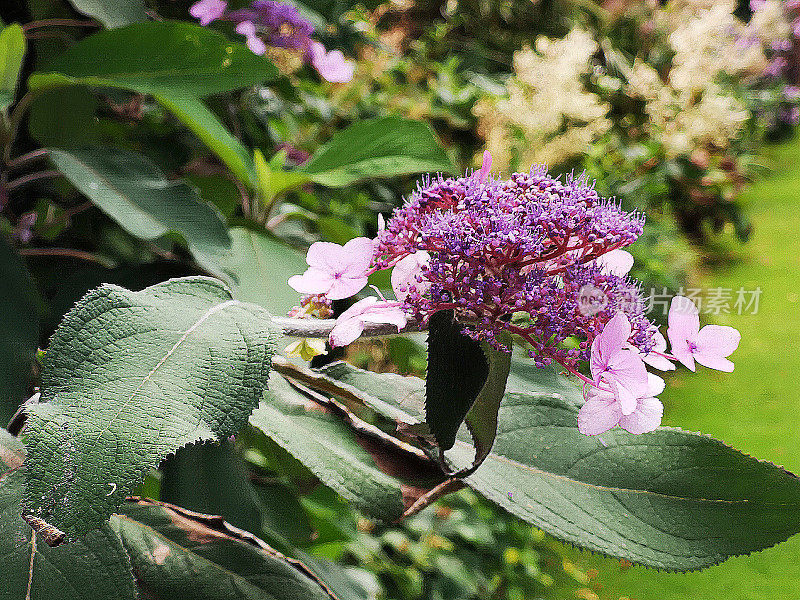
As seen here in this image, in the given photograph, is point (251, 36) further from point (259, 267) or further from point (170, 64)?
point (259, 267)

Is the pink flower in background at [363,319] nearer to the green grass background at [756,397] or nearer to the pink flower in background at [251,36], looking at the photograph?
the green grass background at [756,397]

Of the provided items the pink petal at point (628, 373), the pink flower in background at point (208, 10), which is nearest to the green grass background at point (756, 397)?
the pink petal at point (628, 373)

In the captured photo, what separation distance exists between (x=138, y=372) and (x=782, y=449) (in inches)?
59.2

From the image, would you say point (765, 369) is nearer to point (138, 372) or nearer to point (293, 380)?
point (293, 380)

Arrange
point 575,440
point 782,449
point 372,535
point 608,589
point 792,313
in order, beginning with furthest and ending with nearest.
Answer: point 792,313 → point 372,535 → point 782,449 → point 608,589 → point 575,440

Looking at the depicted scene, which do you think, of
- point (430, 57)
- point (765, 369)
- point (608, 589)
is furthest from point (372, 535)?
point (430, 57)

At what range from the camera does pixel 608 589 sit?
53.0 inches

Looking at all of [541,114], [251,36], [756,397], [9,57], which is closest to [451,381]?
[9,57]

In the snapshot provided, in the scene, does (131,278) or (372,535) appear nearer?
(131,278)

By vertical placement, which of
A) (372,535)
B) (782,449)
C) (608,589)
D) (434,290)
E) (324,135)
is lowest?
(372,535)

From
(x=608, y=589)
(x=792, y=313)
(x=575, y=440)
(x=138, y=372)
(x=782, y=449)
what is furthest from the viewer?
(x=792, y=313)

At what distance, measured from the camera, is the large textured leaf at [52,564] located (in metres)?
0.37

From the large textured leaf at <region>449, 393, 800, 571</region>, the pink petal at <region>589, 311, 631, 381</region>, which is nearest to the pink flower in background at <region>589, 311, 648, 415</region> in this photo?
the pink petal at <region>589, 311, 631, 381</region>

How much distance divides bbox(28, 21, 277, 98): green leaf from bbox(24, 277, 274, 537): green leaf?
307mm
